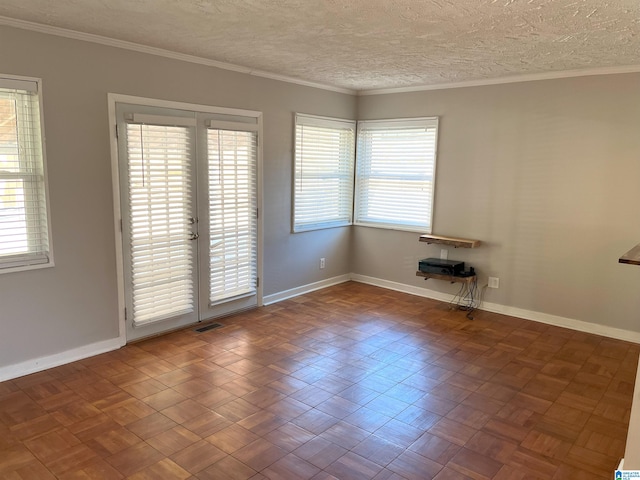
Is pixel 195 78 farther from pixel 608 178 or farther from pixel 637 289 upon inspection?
pixel 637 289

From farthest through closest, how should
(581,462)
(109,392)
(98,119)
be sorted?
(98,119)
(109,392)
(581,462)

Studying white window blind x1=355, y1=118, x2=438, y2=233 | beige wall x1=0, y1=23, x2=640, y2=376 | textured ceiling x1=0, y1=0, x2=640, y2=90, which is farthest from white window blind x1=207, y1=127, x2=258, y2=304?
white window blind x1=355, y1=118, x2=438, y2=233

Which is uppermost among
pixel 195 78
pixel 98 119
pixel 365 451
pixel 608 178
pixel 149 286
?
pixel 195 78

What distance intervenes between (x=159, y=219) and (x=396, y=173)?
2.75 m

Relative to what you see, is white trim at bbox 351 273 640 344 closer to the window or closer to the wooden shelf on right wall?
the wooden shelf on right wall

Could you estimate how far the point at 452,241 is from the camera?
15.8 feet

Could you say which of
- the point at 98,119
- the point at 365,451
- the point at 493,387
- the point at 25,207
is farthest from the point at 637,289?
the point at 25,207

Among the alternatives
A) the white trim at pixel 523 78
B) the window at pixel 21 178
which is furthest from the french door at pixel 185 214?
the white trim at pixel 523 78

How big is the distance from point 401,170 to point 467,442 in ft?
11.0

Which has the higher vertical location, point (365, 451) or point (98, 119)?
point (98, 119)

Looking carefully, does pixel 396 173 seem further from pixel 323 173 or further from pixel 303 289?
pixel 303 289

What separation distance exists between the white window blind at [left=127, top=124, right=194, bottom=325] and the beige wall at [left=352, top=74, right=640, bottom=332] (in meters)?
2.59

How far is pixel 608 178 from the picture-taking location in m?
4.07

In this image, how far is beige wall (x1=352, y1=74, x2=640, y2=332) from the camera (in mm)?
4031
